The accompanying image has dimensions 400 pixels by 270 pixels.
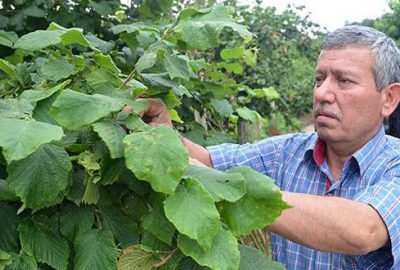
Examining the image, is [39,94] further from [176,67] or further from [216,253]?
[216,253]

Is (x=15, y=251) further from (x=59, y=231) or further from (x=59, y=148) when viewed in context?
(x=59, y=148)

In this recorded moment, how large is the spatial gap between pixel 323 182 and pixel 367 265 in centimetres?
40

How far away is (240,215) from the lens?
1.06 m

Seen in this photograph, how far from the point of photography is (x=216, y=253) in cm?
100

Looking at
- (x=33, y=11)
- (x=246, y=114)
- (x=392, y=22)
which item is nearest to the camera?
(x=33, y=11)

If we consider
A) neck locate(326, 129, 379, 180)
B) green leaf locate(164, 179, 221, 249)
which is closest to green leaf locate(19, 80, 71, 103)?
green leaf locate(164, 179, 221, 249)

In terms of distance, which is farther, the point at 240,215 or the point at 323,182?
the point at 323,182

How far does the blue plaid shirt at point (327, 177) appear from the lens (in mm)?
1722

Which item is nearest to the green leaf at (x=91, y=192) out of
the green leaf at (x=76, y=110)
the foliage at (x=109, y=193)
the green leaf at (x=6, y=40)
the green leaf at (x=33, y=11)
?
the foliage at (x=109, y=193)

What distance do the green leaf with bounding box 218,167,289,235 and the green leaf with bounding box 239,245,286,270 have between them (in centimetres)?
13

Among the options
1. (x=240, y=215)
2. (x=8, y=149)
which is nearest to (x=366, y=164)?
(x=240, y=215)

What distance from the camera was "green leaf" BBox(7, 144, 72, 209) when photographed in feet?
3.25

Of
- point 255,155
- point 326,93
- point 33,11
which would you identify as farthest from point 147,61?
point 33,11

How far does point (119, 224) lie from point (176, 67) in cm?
39
